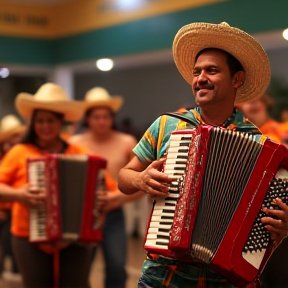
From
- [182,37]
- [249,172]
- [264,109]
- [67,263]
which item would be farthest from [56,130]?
[249,172]

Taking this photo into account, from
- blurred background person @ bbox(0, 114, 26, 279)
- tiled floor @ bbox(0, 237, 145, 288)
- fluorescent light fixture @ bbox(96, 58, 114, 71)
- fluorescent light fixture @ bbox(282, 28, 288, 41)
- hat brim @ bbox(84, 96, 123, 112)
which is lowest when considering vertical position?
tiled floor @ bbox(0, 237, 145, 288)

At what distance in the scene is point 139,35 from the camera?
10453 mm

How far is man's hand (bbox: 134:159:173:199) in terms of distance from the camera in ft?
10.7

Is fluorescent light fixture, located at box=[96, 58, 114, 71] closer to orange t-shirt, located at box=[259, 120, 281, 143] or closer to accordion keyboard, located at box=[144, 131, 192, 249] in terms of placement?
orange t-shirt, located at box=[259, 120, 281, 143]

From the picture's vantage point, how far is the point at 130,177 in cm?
351

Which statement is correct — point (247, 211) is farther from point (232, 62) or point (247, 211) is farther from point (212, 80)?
point (232, 62)

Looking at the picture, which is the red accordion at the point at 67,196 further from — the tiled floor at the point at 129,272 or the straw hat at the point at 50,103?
the tiled floor at the point at 129,272

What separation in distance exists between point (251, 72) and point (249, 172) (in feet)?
1.94

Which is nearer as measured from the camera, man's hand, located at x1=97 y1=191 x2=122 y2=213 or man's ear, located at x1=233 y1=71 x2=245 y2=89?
man's ear, located at x1=233 y1=71 x2=245 y2=89

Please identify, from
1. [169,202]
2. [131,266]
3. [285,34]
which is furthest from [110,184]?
[131,266]

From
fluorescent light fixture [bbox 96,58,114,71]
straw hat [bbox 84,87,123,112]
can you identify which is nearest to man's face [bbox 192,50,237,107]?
straw hat [bbox 84,87,123,112]

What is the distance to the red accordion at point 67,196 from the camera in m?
5.24

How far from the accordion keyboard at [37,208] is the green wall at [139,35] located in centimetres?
394

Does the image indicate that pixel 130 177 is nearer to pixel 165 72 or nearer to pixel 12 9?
pixel 12 9
